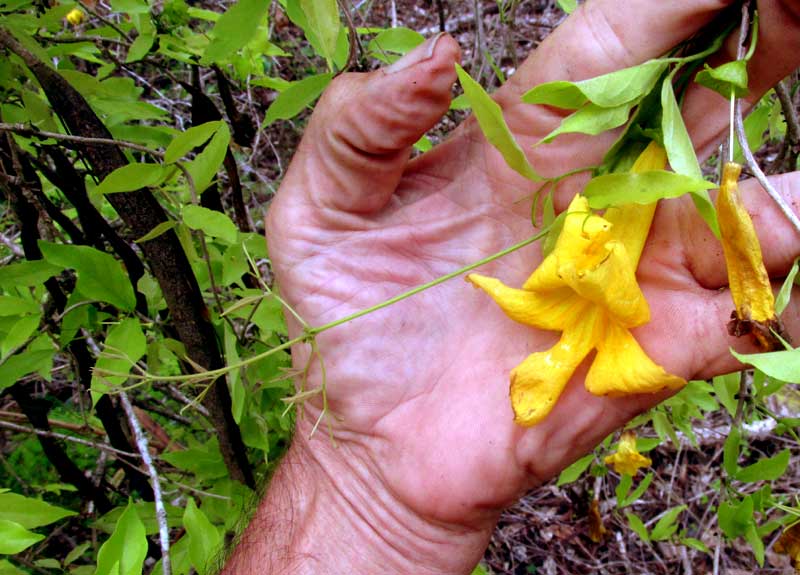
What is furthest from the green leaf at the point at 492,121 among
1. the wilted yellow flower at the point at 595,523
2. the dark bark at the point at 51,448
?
the wilted yellow flower at the point at 595,523

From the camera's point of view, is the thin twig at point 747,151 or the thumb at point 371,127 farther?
the thumb at point 371,127

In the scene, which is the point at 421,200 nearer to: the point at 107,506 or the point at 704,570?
the point at 107,506

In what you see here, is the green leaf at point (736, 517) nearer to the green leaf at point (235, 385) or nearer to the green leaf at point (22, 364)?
the green leaf at point (235, 385)

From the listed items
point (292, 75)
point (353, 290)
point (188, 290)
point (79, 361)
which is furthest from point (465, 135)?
point (292, 75)

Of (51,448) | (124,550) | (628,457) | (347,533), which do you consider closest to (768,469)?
(628,457)

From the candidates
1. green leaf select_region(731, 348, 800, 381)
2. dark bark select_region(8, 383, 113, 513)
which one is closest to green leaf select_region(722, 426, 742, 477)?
green leaf select_region(731, 348, 800, 381)

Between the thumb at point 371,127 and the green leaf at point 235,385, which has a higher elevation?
the thumb at point 371,127
